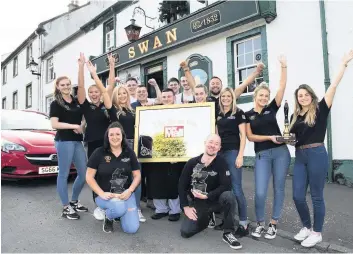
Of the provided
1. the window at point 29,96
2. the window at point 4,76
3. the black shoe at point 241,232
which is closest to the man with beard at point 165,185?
the black shoe at point 241,232

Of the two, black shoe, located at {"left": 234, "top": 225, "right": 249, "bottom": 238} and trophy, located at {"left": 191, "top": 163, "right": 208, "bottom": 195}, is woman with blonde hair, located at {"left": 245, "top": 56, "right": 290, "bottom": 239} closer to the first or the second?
black shoe, located at {"left": 234, "top": 225, "right": 249, "bottom": 238}

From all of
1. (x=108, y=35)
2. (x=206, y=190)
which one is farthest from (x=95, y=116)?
(x=108, y=35)

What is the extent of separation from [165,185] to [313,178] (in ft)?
6.48

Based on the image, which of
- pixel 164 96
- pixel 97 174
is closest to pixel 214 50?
pixel 164 96

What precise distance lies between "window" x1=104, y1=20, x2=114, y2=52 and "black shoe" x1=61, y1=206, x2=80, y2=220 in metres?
11.0

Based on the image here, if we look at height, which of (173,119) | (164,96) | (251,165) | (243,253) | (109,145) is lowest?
(243,253)

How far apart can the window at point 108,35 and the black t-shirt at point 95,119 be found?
10480 millimetres

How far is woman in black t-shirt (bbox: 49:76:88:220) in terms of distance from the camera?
14.1 ft

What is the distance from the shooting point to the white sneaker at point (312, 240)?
11.5 ft

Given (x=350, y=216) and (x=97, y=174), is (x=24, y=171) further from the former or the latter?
(x=350, y=216)

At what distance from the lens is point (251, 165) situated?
825 cm

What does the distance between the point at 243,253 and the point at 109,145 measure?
2059 mm

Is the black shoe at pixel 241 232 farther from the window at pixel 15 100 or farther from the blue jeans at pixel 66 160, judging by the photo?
the window at pixel 15 100

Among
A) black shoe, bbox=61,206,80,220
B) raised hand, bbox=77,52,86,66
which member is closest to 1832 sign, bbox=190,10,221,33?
raised hand, bbox=77,52,86,66
